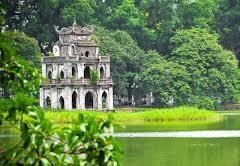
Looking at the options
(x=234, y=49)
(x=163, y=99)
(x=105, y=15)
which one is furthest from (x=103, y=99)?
(x=234, y=49)

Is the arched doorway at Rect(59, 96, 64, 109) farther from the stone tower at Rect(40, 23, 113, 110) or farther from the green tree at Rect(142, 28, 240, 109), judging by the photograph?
the green tree at Rect(142, 28, 240, 109)

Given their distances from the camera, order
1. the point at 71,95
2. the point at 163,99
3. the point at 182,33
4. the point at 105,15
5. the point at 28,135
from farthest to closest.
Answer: the point at 105,15
the point at 182,33
the point at 163,99
the point at 71,95
the point at 28,135

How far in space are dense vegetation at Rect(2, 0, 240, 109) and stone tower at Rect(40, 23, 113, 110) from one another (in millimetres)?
2931

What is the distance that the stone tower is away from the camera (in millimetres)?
43188

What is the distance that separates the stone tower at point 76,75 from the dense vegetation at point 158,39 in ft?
9.62

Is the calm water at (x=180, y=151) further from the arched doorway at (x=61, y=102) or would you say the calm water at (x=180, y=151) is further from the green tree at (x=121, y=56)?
the green tree at (x=121, y=56)

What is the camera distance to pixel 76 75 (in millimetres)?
43656

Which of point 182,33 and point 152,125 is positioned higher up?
point 182,33

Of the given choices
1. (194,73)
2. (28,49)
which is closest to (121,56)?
(194,73)

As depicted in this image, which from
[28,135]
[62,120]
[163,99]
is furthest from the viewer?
[163,99]

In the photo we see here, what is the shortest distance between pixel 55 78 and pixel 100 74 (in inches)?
108

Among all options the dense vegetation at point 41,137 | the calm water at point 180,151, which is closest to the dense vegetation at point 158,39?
the calm water at point 180,151

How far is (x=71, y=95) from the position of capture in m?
43.3

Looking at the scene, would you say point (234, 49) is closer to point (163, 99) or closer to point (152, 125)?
point (163, 99)
